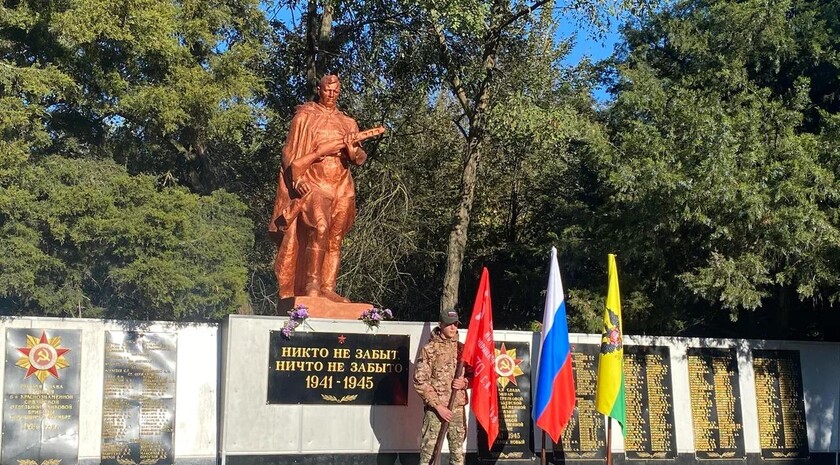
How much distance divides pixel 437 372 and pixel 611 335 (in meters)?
2.08

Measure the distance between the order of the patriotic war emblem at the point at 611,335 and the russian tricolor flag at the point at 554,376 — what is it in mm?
439

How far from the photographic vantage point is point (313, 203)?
32.5 feet

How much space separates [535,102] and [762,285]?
409 cm

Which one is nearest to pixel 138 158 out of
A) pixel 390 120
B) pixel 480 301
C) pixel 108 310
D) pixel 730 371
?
pixel 108 310

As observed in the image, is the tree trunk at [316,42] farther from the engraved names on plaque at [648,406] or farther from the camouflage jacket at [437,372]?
the camouflage jacket at [437,372]

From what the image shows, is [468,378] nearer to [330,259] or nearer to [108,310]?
[330,259]

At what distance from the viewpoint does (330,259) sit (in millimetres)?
10094

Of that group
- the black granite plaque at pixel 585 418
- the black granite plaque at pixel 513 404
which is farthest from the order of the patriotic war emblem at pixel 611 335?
the black granite plaque at pixel 513 404

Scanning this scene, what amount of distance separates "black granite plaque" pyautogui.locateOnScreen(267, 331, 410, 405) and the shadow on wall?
0.04 meters

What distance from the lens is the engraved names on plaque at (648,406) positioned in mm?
10773

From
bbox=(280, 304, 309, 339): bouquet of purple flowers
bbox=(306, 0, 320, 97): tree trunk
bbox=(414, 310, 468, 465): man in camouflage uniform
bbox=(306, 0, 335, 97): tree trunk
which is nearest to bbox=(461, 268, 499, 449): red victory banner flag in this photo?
bbox=(414, 310, 468, 465): man in camouflage uniform

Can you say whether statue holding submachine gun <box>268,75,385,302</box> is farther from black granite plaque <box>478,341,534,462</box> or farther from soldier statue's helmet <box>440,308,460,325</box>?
black granite plaque <box>478,341,534,462</box>

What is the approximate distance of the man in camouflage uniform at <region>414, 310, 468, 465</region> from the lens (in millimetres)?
8781

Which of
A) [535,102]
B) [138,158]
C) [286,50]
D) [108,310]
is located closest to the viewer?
[108,310]
